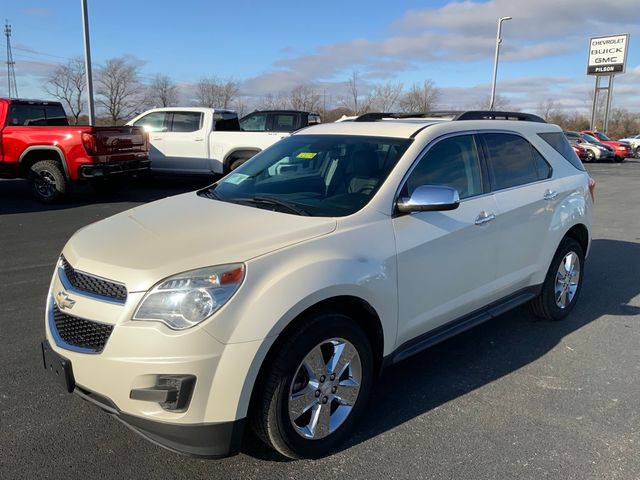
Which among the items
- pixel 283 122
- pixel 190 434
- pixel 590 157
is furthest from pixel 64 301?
pixel 590 157

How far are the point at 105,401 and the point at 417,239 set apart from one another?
1.89 meters

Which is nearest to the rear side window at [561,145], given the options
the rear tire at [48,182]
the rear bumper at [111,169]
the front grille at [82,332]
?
the front grille at [82,332]

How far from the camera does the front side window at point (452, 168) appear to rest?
3443mm

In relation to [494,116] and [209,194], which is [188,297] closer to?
[209,194]

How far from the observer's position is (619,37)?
4728 centimetres

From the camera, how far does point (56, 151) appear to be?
10.6m

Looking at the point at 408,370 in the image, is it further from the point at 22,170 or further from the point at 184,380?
the point at 22,170

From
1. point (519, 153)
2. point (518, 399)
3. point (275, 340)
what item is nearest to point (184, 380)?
point (275, 340)

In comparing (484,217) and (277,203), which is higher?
(277,203)

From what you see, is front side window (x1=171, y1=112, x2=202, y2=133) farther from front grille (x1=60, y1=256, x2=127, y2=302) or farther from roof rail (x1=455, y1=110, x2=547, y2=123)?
front grille (x1=60, y1=256, x2=127, y2=302)

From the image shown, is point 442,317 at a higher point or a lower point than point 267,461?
higher

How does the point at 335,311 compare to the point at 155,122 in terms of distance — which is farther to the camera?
the point at 155,122

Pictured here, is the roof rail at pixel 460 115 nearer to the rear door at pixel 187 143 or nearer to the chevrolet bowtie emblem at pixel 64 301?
the chevrolet bowtie emblem at pixel 64 301

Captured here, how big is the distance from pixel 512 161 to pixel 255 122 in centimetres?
1250
